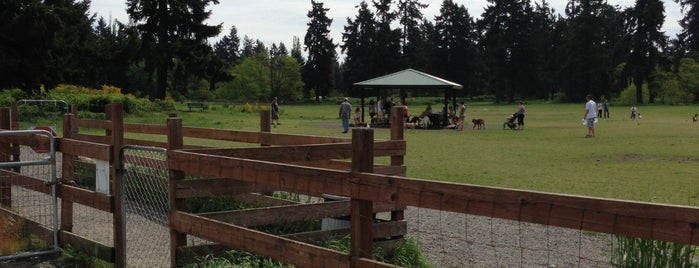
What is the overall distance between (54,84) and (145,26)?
17.5m

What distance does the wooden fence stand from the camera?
115 inches

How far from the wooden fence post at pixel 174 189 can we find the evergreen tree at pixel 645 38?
290 ft

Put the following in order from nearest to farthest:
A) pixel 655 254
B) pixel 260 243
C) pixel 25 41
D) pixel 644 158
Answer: pixel 655 254, pixel 260 243, pixel 644 158, pixel 25 41

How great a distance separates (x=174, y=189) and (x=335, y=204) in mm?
1536

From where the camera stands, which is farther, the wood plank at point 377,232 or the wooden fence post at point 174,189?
the wood plank at point 377,232

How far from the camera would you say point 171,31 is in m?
54.8

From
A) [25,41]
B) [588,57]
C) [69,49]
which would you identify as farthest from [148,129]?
[588,57]

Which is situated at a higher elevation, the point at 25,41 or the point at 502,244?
the point at 25,41

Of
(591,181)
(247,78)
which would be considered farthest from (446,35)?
(591,181)

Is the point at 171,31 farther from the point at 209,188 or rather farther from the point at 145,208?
the point at 209,188

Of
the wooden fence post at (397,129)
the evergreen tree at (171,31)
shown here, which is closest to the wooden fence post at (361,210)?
the wooden fence post at (397,129)

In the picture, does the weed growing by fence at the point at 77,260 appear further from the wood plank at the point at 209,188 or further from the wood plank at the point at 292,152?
the wood plank at the point at 292,152

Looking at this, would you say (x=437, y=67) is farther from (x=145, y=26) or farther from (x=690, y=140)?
(x=690, y=140)

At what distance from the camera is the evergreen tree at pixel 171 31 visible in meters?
53.6
